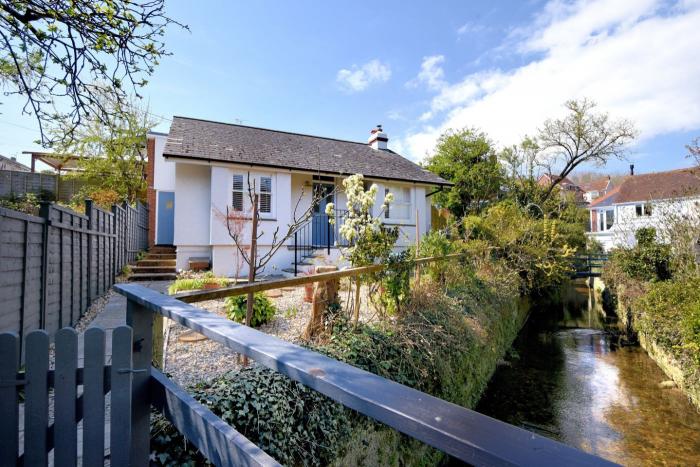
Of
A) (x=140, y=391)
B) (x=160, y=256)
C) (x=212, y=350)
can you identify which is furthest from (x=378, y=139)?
(x=140, y=391)

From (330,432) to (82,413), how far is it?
2.56 m

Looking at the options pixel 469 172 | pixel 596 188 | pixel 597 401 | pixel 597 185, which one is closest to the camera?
pixel 597 401

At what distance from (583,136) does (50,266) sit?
26.4m

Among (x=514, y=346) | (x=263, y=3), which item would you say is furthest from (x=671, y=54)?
(x=263, y=3)

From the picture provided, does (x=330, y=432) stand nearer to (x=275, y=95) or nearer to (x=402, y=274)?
(x=402, y=274)

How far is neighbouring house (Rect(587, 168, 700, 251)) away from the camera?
13.1 metres

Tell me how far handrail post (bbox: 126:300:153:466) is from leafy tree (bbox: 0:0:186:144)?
3723 mm

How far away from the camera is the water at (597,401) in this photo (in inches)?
244

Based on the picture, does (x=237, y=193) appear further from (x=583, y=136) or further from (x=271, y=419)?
(x=583, y=136)

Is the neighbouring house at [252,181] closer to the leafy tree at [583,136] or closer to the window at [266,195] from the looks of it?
the window at [266,195]

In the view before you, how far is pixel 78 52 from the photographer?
405 cm

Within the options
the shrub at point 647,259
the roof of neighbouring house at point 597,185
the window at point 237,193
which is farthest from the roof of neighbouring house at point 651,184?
the window at point 237,193

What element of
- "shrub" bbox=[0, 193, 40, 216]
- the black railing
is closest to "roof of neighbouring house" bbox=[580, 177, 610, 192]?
the black railing

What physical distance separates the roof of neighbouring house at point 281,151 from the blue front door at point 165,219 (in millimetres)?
3027
